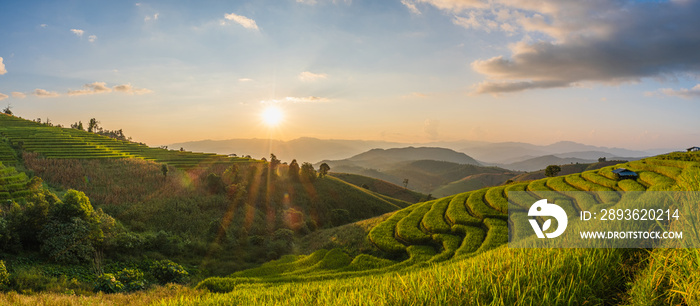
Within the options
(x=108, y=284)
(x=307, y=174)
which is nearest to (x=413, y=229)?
(x=108, y=284)

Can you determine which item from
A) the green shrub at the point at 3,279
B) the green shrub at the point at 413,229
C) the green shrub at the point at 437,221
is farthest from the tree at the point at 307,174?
the green shrub at the point at 3,279

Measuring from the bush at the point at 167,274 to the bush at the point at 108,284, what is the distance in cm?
363

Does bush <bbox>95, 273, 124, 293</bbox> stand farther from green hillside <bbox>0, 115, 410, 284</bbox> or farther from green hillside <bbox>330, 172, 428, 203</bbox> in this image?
green hillside <bbox>330, 172, 428, 203</bbox>

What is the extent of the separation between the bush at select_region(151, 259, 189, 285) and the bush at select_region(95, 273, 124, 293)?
A: 11.9 feet

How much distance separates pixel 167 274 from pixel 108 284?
4753mm

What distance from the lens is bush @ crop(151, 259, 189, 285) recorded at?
2221 centimetres

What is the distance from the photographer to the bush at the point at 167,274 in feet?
72.9

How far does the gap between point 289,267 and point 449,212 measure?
15576mm

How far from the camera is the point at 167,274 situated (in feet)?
74.0

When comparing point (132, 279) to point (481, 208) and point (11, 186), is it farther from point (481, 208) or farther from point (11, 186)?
point (481, 208)

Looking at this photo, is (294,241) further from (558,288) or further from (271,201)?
(558,288)

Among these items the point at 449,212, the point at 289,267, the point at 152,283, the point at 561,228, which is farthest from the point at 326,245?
the point at 561,228

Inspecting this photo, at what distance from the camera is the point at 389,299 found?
3.82m

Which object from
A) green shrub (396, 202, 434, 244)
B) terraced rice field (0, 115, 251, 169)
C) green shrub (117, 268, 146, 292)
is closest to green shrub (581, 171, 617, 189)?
green shrub (396, 202, 434, 244)
